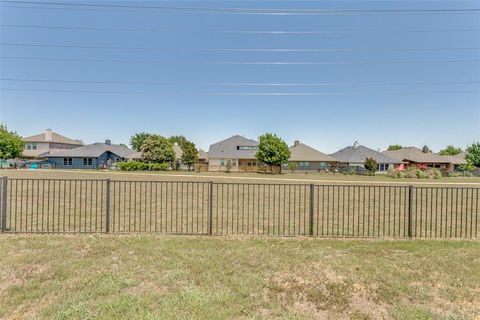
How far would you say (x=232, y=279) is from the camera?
435 centimetres

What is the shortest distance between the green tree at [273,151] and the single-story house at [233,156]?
7.24 meters

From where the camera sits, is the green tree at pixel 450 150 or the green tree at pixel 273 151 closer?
the green tree at pixel 273 151

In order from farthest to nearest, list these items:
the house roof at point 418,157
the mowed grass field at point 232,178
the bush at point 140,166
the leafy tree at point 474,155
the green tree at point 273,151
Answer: the house roof at point 418,157, the leafy tree at point 474,155, the bush at point 140,166, the green tree at point 273,151, the mowed grass field at point 232,178

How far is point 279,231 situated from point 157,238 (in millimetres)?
3070

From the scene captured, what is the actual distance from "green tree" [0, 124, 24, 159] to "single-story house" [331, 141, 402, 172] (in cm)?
6381

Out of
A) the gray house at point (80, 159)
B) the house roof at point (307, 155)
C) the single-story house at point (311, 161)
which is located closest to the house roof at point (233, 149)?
the single-story house at point (311, 161)

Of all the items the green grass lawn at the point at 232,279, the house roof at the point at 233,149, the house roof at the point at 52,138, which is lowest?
the green grass lawn at the point at 232,279

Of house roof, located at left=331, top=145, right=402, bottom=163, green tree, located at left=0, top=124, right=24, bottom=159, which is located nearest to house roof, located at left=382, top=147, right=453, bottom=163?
house roof, located at left=331, top=145, right=402, bottom=163

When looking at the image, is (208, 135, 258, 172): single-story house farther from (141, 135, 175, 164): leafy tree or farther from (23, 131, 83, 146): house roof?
(23, 131, 83, 146): house roof

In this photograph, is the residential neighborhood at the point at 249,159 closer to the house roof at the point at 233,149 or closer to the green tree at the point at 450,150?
the house roof at the point at 233,149

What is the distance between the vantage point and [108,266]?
187 inches

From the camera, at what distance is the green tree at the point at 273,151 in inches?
1660

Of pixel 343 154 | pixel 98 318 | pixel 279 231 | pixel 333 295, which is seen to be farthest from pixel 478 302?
pixel 343 154

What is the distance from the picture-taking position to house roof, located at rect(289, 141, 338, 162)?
2128 inches
